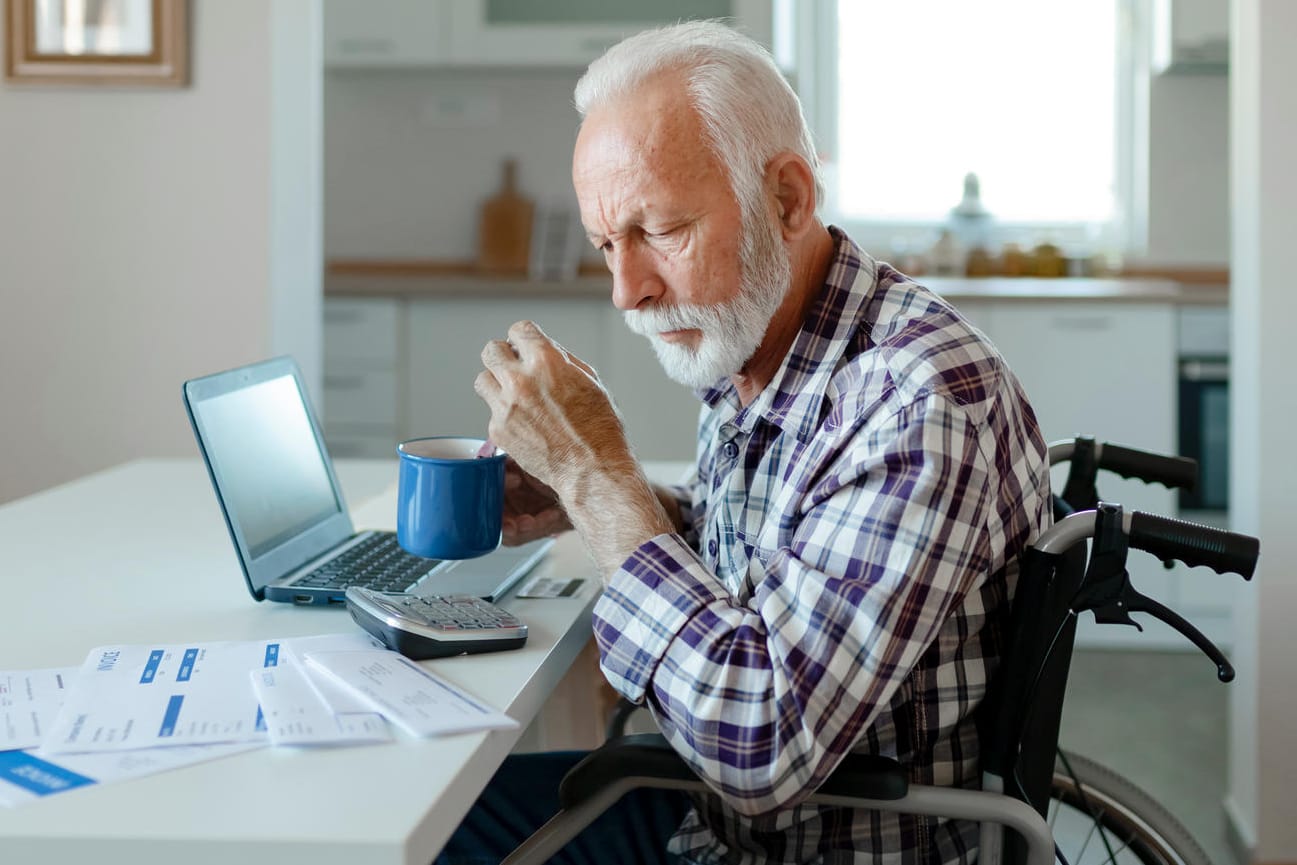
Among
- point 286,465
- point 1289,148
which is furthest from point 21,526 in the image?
point 1289,148

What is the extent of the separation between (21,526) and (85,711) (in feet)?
2.56

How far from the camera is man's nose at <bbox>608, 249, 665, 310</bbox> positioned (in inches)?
50.2

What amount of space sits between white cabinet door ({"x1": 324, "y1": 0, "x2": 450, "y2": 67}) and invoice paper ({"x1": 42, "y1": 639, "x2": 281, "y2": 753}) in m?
3.57

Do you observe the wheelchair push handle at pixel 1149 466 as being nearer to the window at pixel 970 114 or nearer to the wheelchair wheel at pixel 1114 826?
the wheelchair wheel at pixel 1114 826

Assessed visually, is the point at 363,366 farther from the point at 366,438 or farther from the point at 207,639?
the point at 207,639

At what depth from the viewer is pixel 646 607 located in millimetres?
1081

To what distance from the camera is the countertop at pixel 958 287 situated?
3785mm

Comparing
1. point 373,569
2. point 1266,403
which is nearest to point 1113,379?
point 1266,403

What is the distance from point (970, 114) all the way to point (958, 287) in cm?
106

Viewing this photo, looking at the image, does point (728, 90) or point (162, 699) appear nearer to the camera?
point (162, 699)

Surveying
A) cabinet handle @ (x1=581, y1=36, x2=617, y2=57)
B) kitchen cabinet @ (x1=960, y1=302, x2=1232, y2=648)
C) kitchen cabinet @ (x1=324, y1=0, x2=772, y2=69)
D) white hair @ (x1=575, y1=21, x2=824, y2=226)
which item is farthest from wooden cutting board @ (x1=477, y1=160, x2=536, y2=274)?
white hair @ (x1=575, y1=21, x2=824, y2=226)

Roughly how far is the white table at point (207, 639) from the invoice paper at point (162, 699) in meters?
0.05

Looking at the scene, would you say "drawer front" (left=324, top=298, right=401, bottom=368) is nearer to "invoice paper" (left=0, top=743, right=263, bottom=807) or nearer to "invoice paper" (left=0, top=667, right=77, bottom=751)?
"invoice paper" (left=0, top=667, right=77, bottom=751)

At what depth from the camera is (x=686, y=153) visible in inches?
48.0
